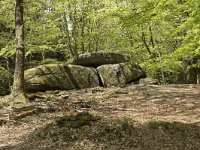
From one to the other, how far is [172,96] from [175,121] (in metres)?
5.47

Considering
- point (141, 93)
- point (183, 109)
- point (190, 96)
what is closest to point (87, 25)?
point (141, 93)

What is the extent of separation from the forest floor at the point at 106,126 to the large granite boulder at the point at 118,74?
25.9 feet

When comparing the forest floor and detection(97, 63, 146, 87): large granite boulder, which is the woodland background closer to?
detection(97, 63, 146, 87): large granite boulder

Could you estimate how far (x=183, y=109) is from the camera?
1223 cm

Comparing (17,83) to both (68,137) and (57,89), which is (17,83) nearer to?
(57,89)

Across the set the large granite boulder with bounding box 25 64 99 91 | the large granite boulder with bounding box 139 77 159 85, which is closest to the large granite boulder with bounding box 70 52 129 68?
the large granite boulder with bounding box 25 64 99 91

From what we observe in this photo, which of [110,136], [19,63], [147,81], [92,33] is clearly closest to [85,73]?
[147,81]

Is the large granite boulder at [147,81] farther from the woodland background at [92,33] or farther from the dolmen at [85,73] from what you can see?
the woodland background at [92,33]

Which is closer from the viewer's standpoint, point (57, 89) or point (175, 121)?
point (175, 121)

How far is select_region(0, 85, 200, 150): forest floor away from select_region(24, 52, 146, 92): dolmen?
6.04 meters

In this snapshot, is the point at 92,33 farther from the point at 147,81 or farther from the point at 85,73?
the point at 147,81

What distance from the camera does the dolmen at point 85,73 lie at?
65.0 ft

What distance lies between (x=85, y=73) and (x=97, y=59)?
2567mm

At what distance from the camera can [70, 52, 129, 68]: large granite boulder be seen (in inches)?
921
